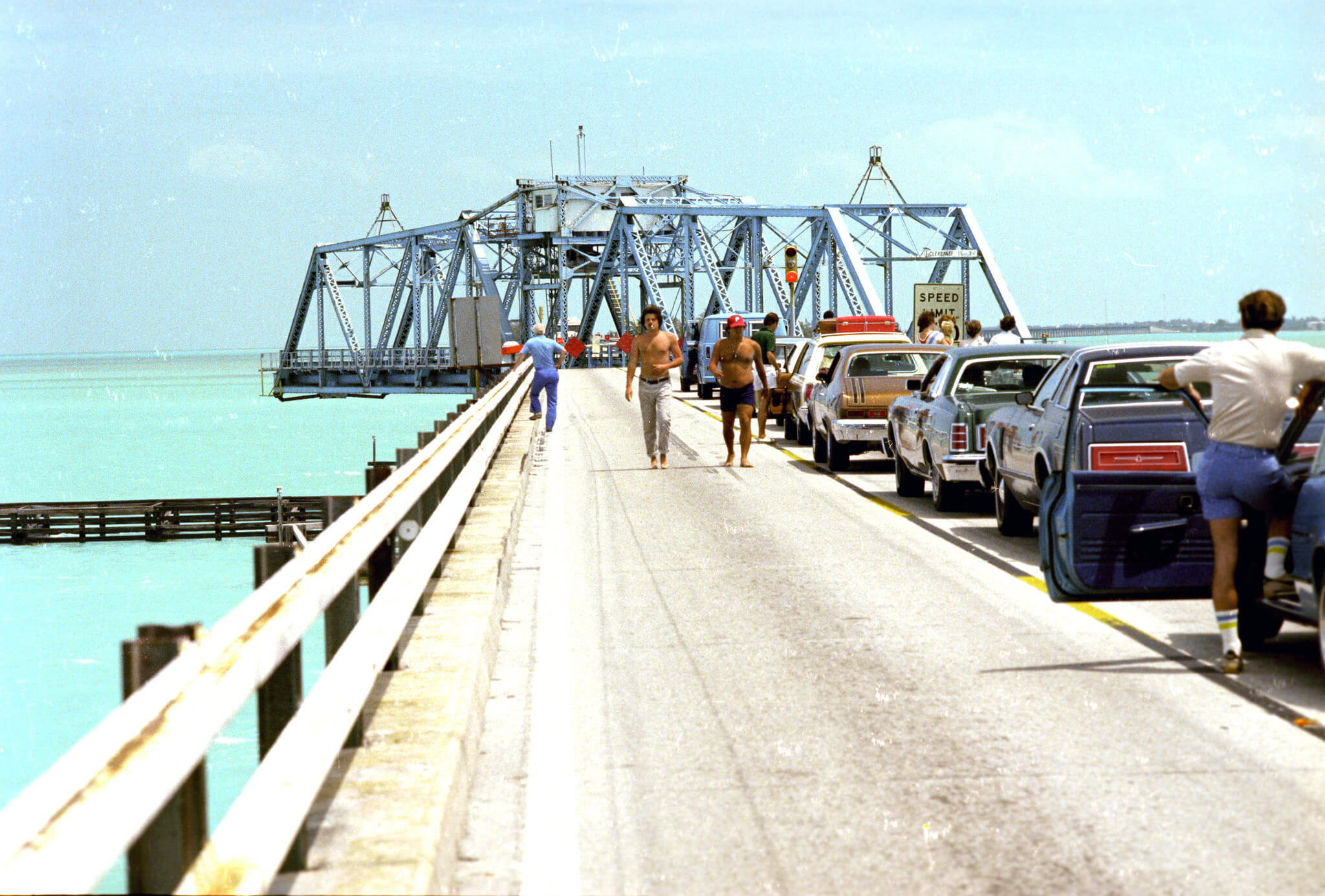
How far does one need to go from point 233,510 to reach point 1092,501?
5841 centimetres

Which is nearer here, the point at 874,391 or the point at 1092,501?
the point at 1092,501

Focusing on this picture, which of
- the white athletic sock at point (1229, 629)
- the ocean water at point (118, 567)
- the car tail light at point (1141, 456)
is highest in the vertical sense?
the car tail light at point (1141, 456)

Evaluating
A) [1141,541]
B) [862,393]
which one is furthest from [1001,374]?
[1141,541]

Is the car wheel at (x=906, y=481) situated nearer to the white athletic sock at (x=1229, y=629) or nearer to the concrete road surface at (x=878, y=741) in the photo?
the concrete road surface at (x=878, y=741)

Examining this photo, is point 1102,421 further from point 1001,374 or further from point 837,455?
point 837,455

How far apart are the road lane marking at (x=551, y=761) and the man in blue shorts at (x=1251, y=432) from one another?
10.5 feet

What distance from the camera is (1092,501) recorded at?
344 inches

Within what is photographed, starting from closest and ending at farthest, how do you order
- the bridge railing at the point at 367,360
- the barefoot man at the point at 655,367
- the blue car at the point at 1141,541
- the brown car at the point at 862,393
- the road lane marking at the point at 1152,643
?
the road lane marking at the point at 1152,643, the blue car at the point at 1141,541, the barefoot man at the point at 655,367, the brown car at the point at 862,393, the bridge railing at the point at 367,360

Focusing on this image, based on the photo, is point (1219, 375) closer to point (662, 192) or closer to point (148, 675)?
point (148, 675)

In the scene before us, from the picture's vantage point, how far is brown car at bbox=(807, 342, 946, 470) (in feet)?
71.3

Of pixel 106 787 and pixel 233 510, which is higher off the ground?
pixel 106 787

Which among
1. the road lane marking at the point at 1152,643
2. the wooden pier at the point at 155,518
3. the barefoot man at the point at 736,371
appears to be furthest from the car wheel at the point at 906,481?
the wooden pier at the point at 155,518

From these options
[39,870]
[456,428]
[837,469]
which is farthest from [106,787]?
[837,469]

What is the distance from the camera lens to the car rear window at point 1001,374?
16797mm
